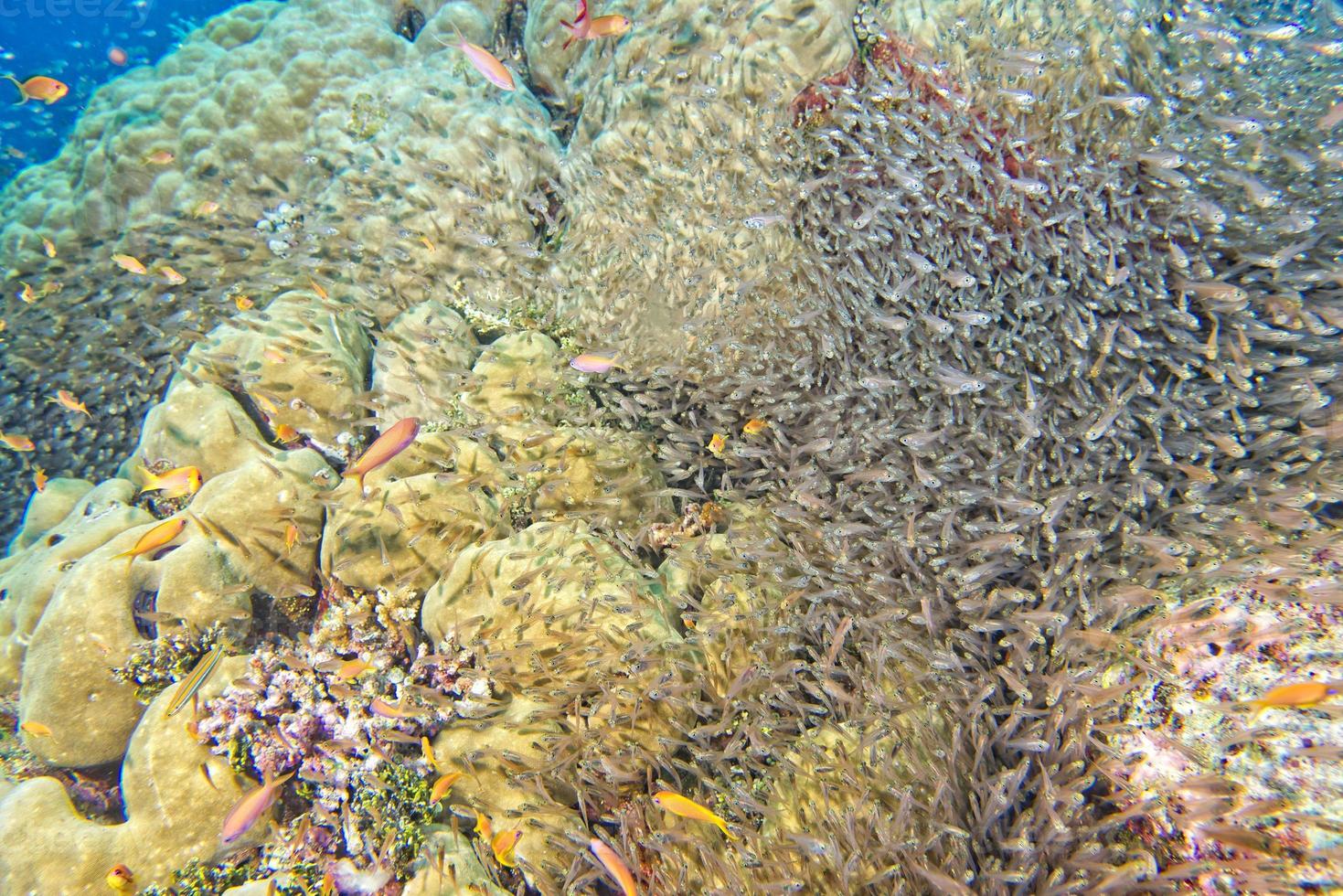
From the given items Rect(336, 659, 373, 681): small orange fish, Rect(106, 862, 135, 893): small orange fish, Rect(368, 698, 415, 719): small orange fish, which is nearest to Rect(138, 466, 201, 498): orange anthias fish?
Rect(336, 659, 373, 681): small orange fish

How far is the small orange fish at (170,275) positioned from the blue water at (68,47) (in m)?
8.98

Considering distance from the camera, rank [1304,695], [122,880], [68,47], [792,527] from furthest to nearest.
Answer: [68,47] < [792,527] < [122,880] < [1304,695]

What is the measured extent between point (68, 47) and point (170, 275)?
26494 millimetres

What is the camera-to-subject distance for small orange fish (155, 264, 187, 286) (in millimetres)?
7323

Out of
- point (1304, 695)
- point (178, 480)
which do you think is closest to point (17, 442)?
point (178, 480)

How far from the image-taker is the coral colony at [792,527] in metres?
3.88

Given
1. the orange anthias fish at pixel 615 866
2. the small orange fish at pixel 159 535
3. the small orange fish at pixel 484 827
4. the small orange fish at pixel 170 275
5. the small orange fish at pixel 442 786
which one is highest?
the small orange fish at pixel 170 275

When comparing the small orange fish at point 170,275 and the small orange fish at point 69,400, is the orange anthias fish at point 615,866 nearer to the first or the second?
the small orange fish at point 170,275

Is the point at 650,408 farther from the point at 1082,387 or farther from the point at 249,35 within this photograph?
the point at 249,35

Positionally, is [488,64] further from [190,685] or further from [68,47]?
[68,47]

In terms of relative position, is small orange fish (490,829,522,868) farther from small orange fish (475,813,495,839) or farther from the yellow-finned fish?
the yellow-finned fish

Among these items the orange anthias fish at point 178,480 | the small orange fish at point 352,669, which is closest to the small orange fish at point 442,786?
the small orange fish at point 352,669

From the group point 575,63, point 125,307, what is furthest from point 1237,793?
point 125,307

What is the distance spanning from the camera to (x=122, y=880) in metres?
4.49
